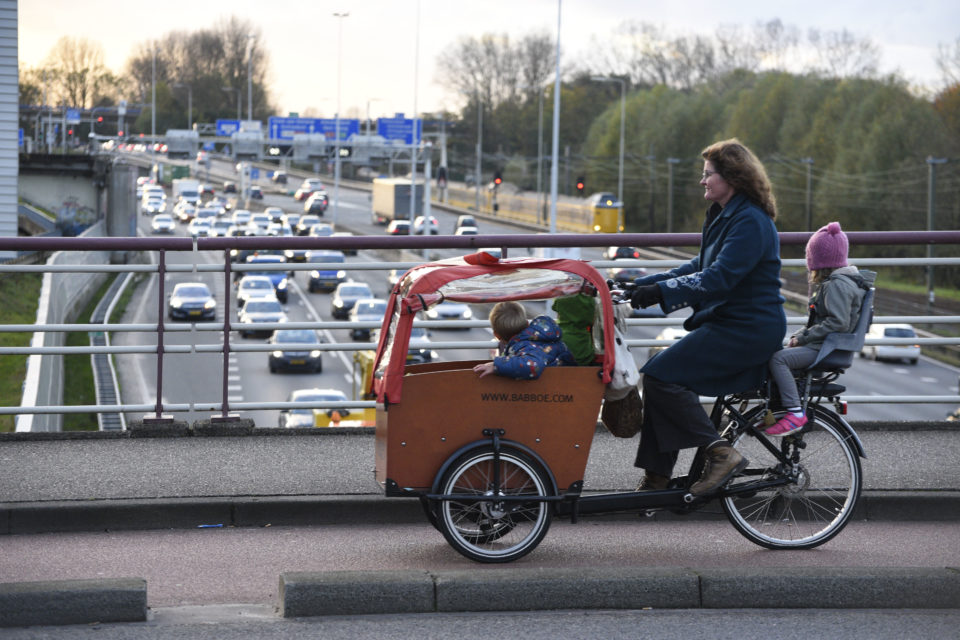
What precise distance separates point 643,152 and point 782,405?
105538 millimetres

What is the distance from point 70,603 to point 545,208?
93.9 meters

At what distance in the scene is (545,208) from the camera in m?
97.9

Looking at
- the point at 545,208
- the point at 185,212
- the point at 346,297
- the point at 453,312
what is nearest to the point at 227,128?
the point at 185,212

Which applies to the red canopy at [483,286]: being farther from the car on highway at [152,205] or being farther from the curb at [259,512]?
the car on highway at [152,205]

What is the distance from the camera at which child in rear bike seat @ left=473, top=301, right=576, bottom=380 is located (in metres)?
5.33

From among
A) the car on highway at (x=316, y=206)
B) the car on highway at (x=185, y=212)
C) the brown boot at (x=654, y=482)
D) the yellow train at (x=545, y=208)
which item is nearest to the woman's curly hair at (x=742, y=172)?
the brown boot at (x=654, y=482)

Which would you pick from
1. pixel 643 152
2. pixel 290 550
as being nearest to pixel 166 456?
pixel 290 550

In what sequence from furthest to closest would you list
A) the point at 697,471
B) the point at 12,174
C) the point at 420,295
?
the point at 12,174 → the point at 697,471 → the point at 420,295

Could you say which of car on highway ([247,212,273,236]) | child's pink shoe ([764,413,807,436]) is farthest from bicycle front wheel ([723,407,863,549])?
car on highway ([247,212,273,236])

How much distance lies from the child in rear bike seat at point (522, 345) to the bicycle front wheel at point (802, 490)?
984mm

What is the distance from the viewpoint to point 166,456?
7312 mm

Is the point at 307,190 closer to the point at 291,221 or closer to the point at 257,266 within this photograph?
the point at 291,221

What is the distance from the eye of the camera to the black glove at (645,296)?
536 centimetres

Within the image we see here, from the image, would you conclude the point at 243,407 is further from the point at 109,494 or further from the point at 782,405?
the point at 782,405
